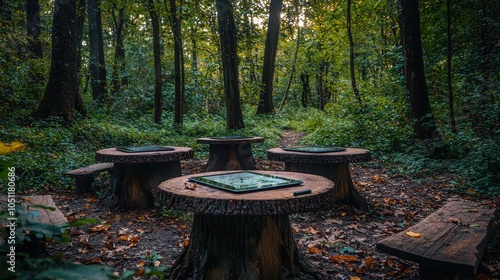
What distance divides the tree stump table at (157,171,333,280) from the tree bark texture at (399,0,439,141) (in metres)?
7.14

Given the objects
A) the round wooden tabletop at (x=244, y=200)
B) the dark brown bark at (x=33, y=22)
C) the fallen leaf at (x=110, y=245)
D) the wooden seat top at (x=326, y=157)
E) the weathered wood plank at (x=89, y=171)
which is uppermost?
the dark brown bark at (x=33, y=22)

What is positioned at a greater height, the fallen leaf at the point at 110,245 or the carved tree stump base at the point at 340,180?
the carved tree stump base at the point at 340,180

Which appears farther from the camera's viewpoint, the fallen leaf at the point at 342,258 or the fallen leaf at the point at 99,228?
the fallen leaf at the point at 99,228

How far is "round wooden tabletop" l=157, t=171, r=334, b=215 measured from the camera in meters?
2.42

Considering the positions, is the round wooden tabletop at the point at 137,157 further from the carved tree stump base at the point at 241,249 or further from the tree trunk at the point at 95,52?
the tree trunk at the point at 95,52

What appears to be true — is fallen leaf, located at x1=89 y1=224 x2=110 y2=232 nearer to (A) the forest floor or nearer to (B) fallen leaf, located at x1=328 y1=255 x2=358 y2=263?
(A) the forest floor

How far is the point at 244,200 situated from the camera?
2.42m

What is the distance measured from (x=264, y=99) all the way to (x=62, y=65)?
10.2 metres

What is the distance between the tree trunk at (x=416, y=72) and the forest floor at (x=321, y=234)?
2.67 m

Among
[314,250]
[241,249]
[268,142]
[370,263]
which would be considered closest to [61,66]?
[268,142]

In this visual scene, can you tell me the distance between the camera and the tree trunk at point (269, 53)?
1741 centimetres

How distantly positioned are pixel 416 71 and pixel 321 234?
6.49 metres

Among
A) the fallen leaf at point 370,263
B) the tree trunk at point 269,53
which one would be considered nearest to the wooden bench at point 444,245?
the fallen leaf at point 370,263

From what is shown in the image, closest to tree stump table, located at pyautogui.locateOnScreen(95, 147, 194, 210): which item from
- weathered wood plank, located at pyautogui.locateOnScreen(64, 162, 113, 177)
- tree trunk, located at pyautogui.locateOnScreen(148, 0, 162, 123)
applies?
weathered wood plank, located at pyautogui.locateOnScreen(64, 162, 113, 177)
